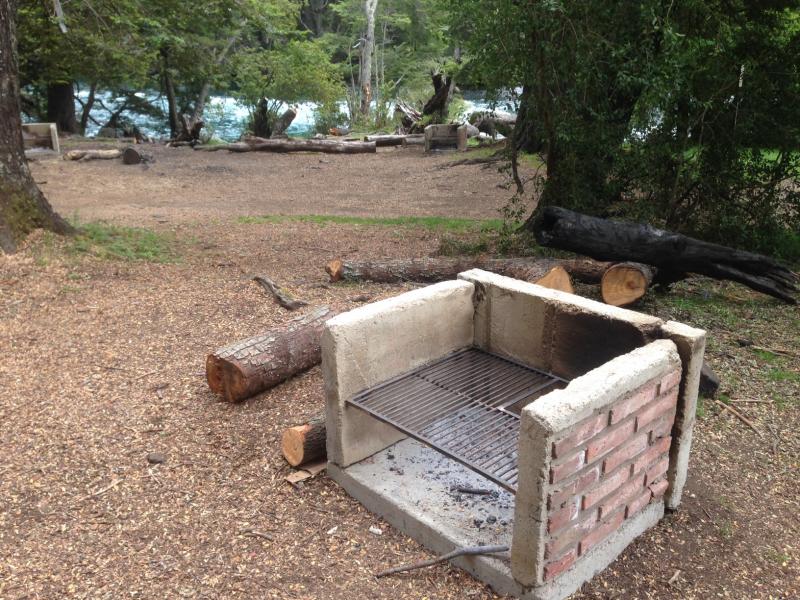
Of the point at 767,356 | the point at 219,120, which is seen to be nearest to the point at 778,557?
the point at 767,356

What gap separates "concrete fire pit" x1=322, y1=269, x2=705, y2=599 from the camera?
2.92 meters

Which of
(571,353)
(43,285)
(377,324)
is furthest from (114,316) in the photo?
(571,353)

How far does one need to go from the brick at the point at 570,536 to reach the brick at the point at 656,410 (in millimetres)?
475

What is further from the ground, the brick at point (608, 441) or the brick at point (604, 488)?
the brick at point (608, 441)

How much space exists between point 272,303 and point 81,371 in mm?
1849

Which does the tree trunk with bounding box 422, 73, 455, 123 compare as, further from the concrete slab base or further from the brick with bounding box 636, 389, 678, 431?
the brick with bounding box 636, 389, 678, 431

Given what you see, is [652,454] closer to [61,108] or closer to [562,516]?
[562,516]

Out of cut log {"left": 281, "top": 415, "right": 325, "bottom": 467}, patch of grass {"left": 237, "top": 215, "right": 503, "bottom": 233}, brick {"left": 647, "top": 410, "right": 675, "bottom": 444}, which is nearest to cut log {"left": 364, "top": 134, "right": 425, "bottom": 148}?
patch of grass {"left": 237, "top": 215, "right": 503, "bottom": 233}

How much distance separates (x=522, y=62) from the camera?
743cm

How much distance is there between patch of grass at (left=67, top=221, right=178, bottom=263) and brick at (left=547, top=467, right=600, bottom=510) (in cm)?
599

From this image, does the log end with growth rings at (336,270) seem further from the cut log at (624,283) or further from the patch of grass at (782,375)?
the patch of grass at (782,375)

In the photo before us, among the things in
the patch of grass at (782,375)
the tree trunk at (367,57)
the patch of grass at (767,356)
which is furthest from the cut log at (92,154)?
the patch of grass at (782,375)

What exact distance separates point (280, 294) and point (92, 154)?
1255 centimetres

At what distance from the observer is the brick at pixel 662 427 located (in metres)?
3.35
